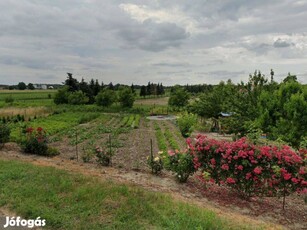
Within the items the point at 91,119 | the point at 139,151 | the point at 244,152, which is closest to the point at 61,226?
the point at 244,152

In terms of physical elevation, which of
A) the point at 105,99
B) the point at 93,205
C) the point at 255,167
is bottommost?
the point at 93,205

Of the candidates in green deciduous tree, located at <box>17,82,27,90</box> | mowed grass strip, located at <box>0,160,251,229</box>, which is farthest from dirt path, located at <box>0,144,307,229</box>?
green deciduous tree, located at <box>17,82,27,90</box>

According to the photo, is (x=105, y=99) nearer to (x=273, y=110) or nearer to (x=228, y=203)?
(x=273, y=110)

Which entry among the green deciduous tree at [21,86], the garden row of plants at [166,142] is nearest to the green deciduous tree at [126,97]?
the garden row of plants at [166,142]

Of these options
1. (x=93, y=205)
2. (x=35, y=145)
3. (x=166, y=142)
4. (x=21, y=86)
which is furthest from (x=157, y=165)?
(x=21, y=86)

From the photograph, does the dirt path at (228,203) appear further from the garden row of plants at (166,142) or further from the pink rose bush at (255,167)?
the garden row of plants at (166,142)

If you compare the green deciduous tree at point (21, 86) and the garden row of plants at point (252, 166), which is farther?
the green deciduous tree at point (21, 86)

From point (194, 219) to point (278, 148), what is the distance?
281 centimetres

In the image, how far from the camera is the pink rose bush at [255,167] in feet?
17.2

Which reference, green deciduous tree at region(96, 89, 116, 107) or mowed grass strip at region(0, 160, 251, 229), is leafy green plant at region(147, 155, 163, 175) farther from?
green deciduous tree at region(96, 89, 116, 107)

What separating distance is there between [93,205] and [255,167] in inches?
135

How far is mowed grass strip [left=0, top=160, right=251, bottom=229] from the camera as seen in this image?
4.02 metres

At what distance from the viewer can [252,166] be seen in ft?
17.9

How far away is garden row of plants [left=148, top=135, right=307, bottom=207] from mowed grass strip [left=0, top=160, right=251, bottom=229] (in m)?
1.41
